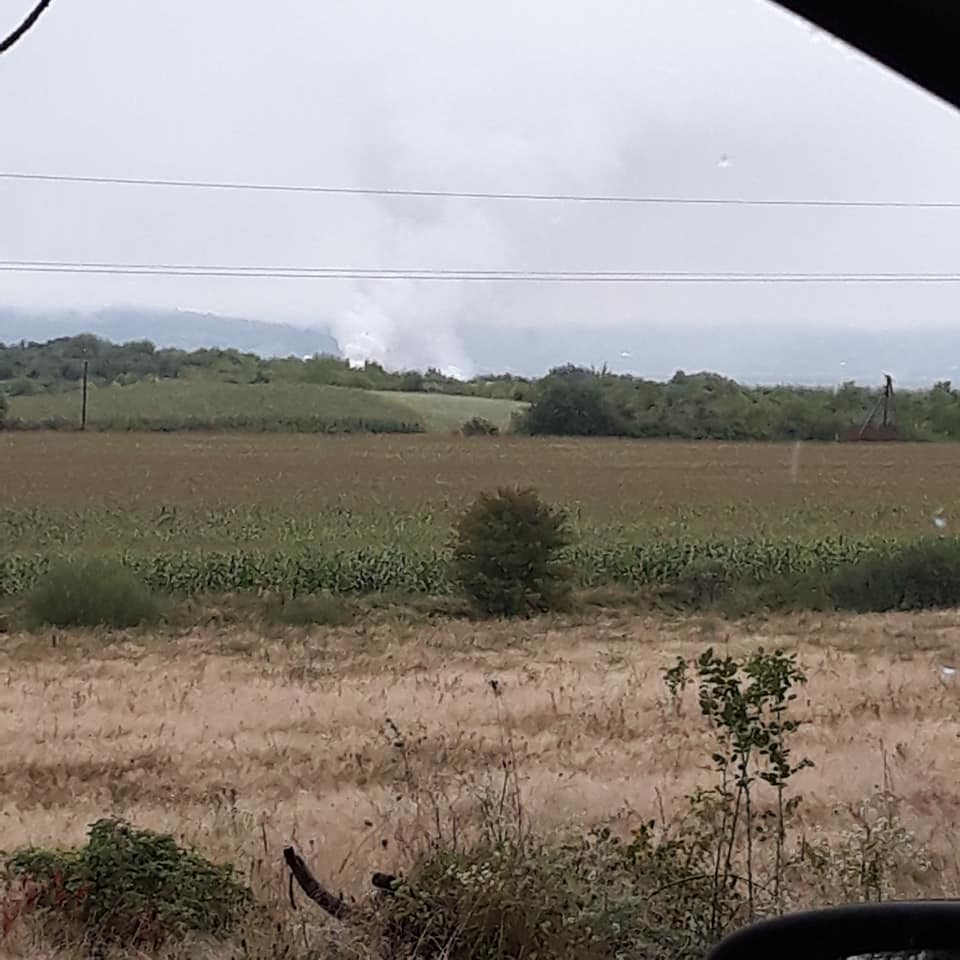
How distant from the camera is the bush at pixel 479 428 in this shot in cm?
400

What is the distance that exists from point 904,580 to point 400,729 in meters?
1.88

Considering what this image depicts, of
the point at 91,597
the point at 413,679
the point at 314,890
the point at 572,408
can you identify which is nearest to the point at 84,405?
the point at 91,597

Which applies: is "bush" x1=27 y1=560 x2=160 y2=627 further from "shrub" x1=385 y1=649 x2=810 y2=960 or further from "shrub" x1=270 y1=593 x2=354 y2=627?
"shrub" x1=385 y1=649 x2=810 y2=960

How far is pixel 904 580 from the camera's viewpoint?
4.00 metres

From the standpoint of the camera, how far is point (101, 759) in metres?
2.76

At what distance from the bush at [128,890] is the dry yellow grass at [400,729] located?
11 cm

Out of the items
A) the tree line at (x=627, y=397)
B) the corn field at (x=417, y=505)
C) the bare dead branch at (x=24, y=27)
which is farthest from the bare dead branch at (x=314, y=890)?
the corn field at (x=417, y=505)

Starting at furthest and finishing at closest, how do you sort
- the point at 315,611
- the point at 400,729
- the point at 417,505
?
the point at 417,505, the point at 315,611, the point at 400,729

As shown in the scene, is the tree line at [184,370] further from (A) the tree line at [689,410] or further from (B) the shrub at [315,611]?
(B) the shrub at [315,611]

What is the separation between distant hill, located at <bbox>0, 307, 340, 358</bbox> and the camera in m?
2.96

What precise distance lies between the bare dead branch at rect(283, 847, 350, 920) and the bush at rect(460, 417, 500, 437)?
2.26m

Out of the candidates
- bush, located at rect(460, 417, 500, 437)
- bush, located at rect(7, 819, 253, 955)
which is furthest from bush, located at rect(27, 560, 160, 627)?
bush, located at rect(7, 819, 253, 955)

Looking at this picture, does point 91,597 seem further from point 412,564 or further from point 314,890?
point 314,890

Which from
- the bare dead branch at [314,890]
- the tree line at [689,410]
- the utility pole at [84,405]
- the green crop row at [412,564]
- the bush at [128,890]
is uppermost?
the tree line at [689,410]
